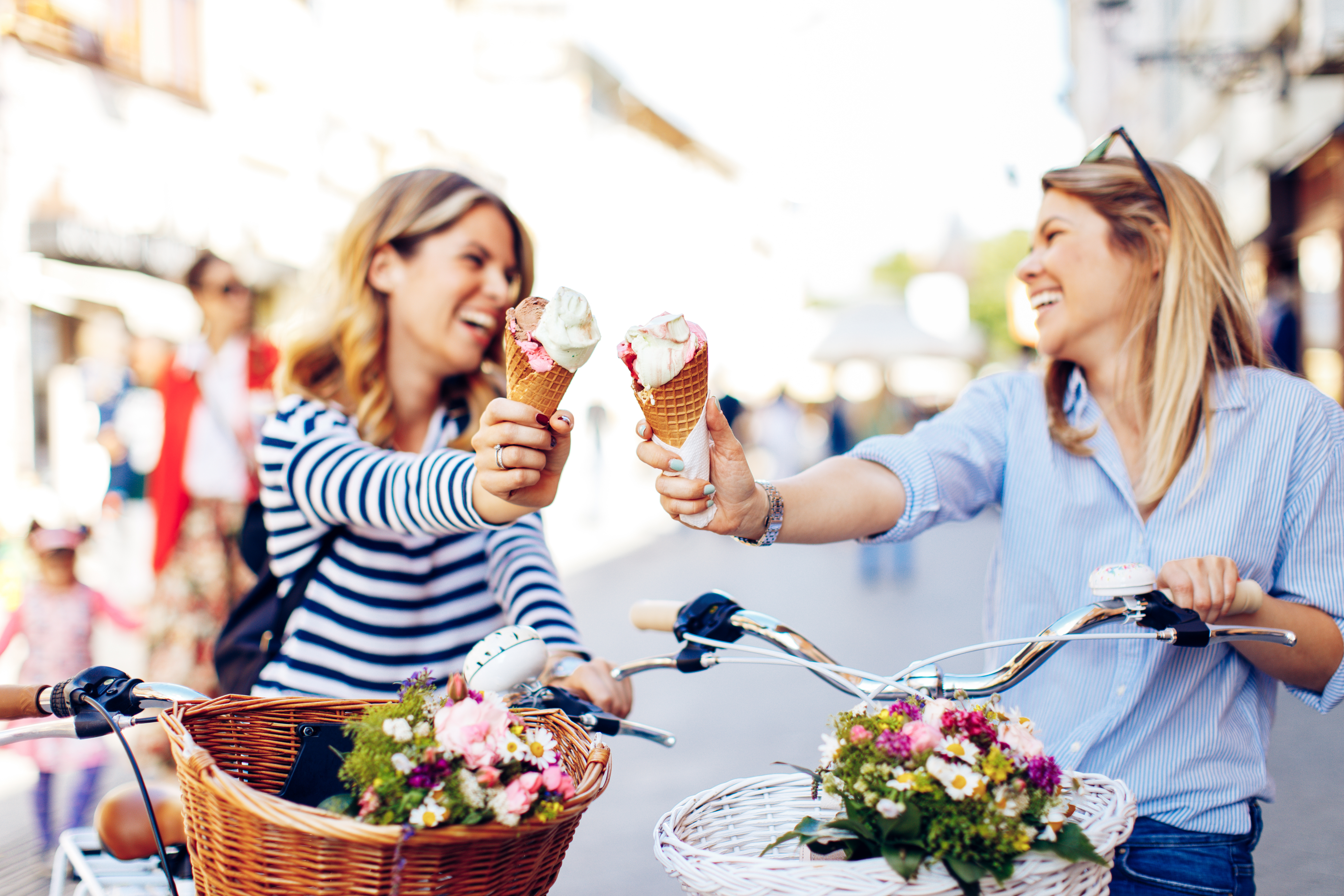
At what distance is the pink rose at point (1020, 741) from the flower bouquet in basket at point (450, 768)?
0.55m

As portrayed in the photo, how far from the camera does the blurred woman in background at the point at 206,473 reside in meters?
4.48

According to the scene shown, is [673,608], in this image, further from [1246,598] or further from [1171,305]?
[1171,305]

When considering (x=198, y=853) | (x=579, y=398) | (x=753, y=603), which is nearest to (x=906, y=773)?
(x=198, y=853)

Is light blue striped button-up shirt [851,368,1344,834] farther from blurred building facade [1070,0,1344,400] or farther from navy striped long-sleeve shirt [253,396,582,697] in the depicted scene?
blurred building facade [1070,0,1344,400]

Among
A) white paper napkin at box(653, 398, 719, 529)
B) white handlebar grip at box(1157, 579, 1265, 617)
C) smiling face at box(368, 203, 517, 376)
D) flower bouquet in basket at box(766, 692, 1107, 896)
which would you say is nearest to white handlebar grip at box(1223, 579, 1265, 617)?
white handlebar grip at box(1157, 579, 1265, 617)

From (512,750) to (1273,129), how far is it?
1475 cm

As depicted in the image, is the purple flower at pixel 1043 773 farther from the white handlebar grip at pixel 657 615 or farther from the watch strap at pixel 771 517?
the white handlebar grip at pixel 657 615

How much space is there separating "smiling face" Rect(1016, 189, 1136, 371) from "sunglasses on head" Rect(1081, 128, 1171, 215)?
11cm

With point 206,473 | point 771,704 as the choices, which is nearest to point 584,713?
point 206,473

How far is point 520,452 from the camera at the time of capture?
1627 millimetres

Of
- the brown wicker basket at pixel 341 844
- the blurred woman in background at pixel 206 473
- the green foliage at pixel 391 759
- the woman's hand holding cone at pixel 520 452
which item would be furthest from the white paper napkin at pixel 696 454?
the blurred woman in background at pixel 206 473

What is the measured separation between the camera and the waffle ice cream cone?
157cm

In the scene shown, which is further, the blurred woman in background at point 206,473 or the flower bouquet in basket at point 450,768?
the blurred woman in background at point 206,473

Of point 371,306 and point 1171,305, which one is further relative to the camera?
point 371,306
